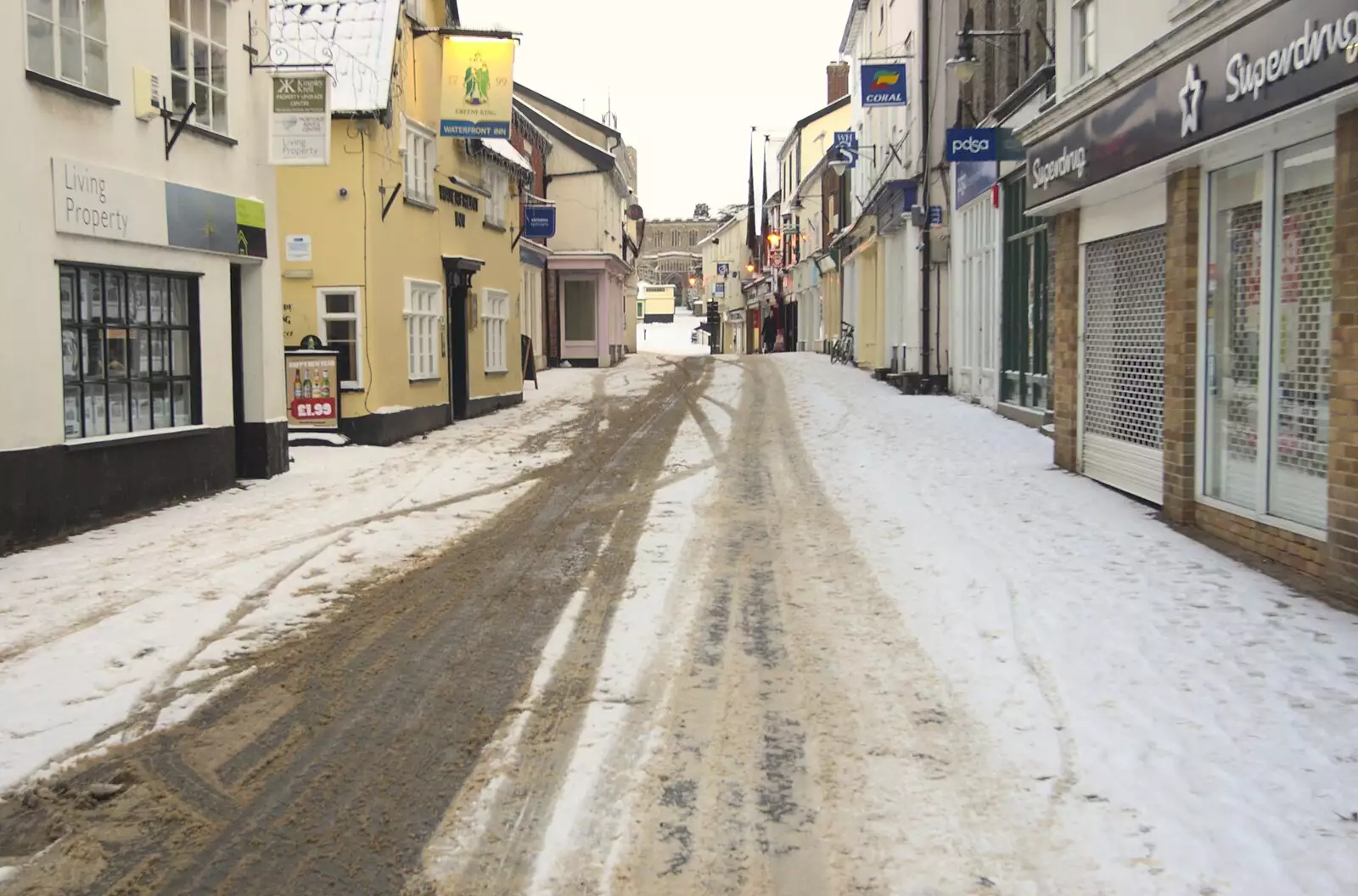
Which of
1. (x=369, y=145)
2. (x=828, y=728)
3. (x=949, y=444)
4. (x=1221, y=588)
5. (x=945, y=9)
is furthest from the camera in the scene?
(x=945, y=9)

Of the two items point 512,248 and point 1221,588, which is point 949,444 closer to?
point 1221,588

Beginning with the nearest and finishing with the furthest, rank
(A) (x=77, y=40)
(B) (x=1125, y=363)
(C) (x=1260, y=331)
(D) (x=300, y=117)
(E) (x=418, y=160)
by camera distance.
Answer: (C) (x=1260, y=331)
(A) (x=77, y=40)
(B) (x=1125, y=363)
(D) (x=300, y=117)
(E) (x=418, y=160)

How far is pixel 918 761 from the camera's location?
465cm

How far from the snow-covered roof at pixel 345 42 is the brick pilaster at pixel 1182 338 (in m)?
10.9

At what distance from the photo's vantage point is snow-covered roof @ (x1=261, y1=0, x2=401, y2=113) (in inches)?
632

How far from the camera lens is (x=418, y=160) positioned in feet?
59.4

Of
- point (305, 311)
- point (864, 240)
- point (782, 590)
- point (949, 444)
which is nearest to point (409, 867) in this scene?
point (782, 590)

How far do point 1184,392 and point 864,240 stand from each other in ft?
69.3

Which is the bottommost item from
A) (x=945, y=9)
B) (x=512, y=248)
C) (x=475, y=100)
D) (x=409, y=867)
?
(x=409, y=867)

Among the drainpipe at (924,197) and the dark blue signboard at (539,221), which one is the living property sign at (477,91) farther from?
the dark blue signboard at (539,221)

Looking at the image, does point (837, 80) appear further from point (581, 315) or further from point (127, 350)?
point (127, 350)

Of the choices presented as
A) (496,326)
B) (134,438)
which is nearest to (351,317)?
(134,438)

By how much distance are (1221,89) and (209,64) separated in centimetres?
954

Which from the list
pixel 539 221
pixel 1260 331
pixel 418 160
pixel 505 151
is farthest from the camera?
pixel 539 221
